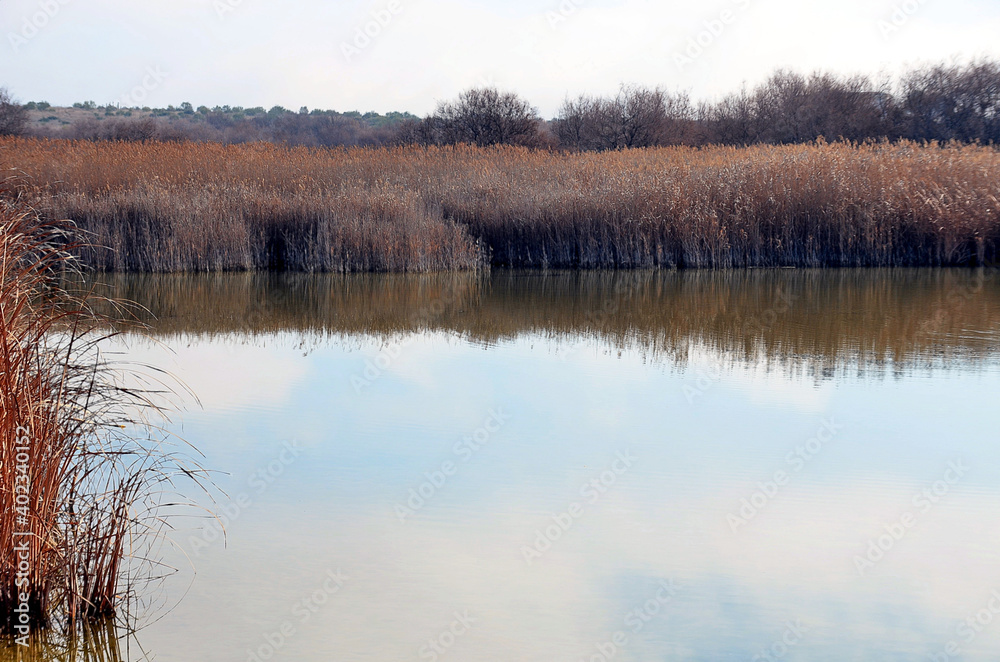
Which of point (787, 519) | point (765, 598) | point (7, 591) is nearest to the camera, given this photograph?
point (7, 591)

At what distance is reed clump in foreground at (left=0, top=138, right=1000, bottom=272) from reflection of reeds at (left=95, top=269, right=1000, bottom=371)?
17.7 inches

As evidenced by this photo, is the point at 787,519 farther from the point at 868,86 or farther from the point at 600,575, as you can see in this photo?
the point at 868,86

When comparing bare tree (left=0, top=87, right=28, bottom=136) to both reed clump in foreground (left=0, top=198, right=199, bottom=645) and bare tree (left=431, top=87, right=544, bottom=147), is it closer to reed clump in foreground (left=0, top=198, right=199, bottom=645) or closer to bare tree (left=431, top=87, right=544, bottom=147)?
bare tree (left=431, top=87, right=544, bottom=147)

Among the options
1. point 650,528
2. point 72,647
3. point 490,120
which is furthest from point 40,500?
point 490,120

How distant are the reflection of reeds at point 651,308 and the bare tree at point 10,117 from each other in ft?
79.2

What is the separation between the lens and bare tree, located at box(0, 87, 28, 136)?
32.2m

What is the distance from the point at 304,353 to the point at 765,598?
504 centimetres

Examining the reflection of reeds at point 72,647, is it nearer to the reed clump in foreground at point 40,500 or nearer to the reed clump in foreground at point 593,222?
the reed clump in foreground at point 40,500

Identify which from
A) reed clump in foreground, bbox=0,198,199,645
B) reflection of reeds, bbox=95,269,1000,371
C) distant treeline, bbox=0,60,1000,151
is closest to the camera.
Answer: reed clump in foreground, bbox=0,198,199,645

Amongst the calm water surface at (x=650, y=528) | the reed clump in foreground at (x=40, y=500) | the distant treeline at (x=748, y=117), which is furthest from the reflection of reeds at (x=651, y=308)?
the distant treeline at (x=748, y=117)

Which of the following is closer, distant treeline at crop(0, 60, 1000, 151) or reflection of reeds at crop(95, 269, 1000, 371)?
reflection of reeds at crop(95, 269, 1000, 371)

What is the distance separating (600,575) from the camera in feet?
11.0

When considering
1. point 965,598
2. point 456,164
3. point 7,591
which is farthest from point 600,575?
point 456,164

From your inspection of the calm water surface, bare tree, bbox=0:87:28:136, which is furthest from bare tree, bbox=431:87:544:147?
the calm water surface
